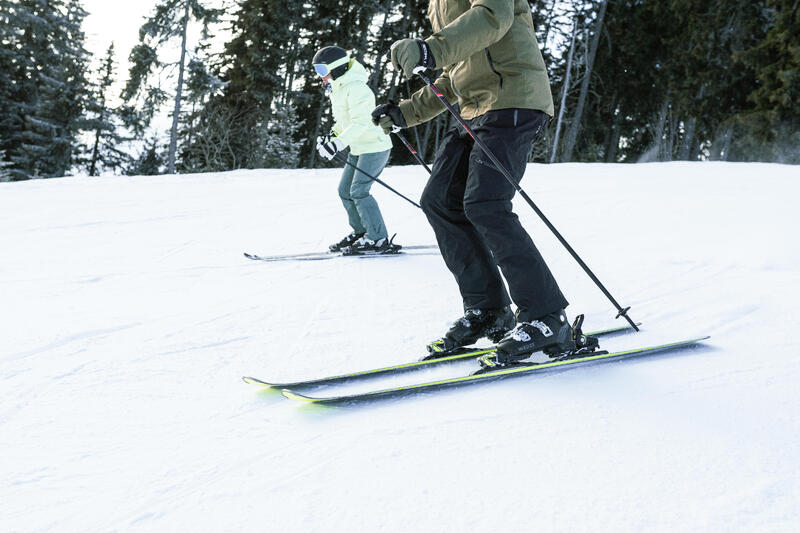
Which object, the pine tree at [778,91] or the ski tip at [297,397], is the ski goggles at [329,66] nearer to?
the ski tip at [297,397]

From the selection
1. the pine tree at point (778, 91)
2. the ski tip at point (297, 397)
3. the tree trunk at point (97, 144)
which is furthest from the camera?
the tree trunk at point (97, 144)

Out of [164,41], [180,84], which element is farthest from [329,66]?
[164,41]

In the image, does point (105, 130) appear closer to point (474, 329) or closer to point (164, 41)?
point (164, 41)

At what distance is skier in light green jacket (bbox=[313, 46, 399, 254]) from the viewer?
4.84 metres

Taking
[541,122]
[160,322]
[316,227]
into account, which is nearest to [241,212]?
[316,227]

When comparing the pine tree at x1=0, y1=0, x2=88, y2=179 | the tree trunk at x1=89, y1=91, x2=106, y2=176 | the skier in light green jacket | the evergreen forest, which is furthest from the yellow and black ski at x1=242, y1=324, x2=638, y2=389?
the tree trunk at x1=89, y1=91, x2=106, y2=176

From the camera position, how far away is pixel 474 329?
2.54 meters

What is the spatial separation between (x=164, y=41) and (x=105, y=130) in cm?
665

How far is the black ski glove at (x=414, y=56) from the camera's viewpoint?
6.64ft

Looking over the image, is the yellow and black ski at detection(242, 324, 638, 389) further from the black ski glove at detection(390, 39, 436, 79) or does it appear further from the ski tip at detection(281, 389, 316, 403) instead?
the black ski glove at detection(390, 39, 436, 79)

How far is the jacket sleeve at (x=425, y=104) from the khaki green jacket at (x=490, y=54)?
0.18 meters

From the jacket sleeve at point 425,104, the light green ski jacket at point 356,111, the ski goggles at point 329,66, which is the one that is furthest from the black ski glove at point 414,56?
the ski goggles at point 329,66

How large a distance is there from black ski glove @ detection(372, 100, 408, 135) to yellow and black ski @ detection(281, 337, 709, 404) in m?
1.27

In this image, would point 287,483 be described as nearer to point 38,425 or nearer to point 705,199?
point 38,425
